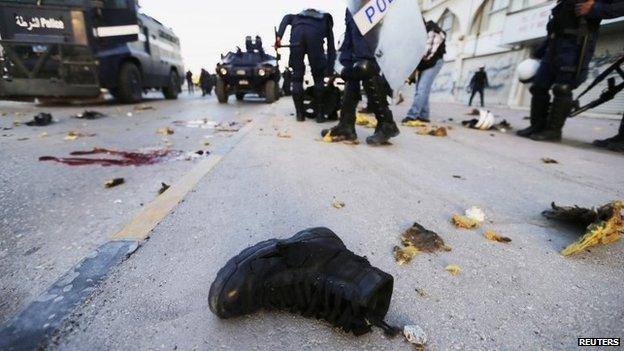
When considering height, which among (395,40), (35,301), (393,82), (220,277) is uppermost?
(395,40)

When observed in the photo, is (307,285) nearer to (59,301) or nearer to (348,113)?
(59,301)

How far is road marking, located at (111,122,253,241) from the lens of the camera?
1367mm

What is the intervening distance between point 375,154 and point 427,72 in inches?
115

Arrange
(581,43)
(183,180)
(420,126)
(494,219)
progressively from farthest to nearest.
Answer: (420,126), (581,43), (183,180), (494,219)

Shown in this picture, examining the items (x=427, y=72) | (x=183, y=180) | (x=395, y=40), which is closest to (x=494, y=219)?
(x=183, y=180)

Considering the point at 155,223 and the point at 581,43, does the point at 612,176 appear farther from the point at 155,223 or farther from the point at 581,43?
the point at 155,223

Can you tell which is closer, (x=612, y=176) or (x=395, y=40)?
(x=612, y=176)

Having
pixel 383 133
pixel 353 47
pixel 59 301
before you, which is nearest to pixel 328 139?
pixel 383 133

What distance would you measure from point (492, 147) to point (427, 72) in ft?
6.84

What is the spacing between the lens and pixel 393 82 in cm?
310

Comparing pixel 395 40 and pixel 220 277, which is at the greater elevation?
pixel 395 40

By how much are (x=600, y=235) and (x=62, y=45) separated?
311 inches

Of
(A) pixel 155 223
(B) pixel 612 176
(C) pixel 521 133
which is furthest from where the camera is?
(C) pixel 521 133

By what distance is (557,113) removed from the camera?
12.8 feet
